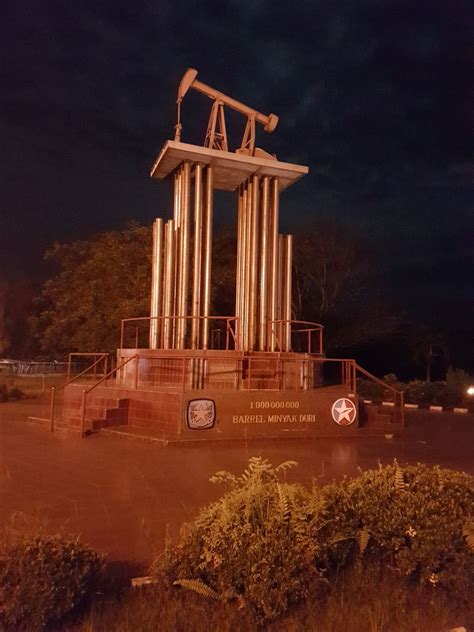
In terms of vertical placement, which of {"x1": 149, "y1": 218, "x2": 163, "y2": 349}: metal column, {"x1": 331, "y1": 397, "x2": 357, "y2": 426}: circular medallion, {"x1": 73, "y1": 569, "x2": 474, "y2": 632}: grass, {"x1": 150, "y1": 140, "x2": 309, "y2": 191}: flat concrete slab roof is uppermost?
{"x1": 150, "y1": 140, "x2": 309, "y2": 191}: flat concrete slab roof

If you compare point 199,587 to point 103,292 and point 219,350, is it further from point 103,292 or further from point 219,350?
point 103,292

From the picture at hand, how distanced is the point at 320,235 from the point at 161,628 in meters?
29.4

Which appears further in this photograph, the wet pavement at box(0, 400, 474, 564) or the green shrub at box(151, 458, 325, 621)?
the wet pavement at box(0, 400, 474, 564)

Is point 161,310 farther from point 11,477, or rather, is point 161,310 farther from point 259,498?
point 259,498

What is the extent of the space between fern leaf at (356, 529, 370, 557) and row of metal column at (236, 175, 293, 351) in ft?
38.1

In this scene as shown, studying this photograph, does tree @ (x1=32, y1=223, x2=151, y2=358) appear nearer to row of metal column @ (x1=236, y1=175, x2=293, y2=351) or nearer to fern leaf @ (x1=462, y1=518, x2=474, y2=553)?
row of metal column @ (x1=236, y1=175, x2=293, y2=351)

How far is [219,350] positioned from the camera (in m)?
14.7

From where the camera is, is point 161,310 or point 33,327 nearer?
point 161,310

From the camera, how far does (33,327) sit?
1108 inches

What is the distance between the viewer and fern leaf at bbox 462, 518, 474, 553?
432cm

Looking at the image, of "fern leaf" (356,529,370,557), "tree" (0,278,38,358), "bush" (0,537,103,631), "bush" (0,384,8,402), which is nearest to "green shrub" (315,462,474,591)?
"fern leaf" (356,529,370,557)

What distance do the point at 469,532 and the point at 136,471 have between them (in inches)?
226

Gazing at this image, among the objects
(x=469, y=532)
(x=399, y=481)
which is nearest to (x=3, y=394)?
(x=399, y=481)

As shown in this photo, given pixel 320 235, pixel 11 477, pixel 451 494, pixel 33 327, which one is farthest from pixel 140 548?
pixel 320 235
